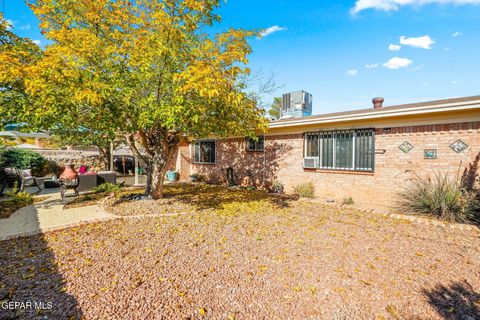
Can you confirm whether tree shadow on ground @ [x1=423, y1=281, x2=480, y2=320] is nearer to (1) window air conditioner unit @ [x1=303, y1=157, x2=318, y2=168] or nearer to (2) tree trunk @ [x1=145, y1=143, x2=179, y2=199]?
(1) window air conditioner unit @ [x1=303, y1=157, x2=318, y2=168]

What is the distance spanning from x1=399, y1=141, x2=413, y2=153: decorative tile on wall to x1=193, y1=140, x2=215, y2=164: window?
9.16 m

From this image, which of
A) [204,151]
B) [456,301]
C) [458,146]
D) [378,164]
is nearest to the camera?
[456,301]

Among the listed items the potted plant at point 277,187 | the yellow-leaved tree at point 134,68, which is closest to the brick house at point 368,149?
the potted plant at point 277,187

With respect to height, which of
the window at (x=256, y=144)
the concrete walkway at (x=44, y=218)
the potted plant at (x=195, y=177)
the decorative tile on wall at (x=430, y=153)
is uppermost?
the window at (x=256, y=144)

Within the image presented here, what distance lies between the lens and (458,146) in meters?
6.36

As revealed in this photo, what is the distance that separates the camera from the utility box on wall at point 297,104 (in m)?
15.2

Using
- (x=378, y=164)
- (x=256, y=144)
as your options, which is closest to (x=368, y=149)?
(x=378, y=164)

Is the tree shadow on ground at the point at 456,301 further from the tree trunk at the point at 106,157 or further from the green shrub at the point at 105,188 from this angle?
the tree trunk at the point at 106,157

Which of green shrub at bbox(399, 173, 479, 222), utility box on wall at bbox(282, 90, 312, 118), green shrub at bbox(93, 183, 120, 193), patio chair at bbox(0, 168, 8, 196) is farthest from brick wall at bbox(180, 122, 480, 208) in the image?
patio chair at bbox(0, 168, 8, 196)

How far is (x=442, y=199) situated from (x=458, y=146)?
1.66m

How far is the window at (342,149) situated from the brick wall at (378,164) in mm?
232

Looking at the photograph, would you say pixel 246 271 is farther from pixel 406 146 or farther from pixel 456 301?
pixel 406 146

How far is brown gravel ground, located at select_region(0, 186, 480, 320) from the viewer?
2.57 m

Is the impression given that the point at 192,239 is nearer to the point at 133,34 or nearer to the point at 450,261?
the point at 450,261
